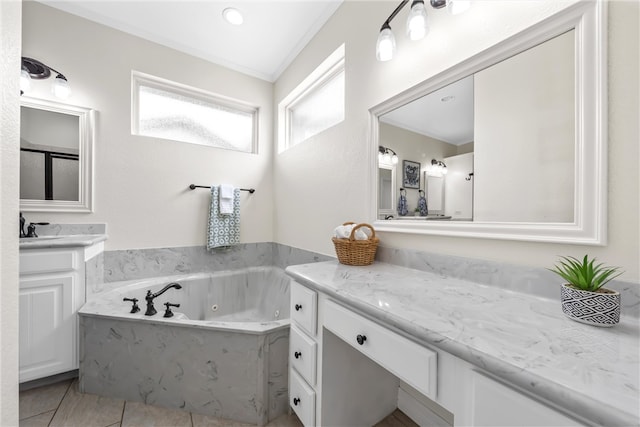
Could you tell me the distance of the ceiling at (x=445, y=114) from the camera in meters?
1.05

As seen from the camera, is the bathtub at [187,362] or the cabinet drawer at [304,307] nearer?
the cabinet drawer at [304,307]

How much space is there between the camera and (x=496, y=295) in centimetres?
86

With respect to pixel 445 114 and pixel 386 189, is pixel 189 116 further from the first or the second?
pixel 445 114

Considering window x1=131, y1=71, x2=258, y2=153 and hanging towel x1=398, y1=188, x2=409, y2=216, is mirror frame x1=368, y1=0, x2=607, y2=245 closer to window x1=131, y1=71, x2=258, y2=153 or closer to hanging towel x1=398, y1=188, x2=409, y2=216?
hanging towel x1=398, y1=188, x2=409, y2=216

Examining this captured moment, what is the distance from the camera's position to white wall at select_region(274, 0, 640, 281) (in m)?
0.68

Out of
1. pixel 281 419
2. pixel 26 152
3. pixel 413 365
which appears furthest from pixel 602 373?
pixel 26 152

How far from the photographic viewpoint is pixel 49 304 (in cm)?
142

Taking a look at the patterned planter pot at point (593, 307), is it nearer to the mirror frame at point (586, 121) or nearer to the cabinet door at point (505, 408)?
the mirror frame at point (586, 121)

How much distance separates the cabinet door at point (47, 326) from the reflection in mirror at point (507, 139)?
7.06 feet

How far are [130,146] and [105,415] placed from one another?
5.98 feet

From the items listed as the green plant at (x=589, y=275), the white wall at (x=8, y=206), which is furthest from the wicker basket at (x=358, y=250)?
the white wall at (x=8, y=206)

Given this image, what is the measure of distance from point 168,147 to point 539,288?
261 centimetres

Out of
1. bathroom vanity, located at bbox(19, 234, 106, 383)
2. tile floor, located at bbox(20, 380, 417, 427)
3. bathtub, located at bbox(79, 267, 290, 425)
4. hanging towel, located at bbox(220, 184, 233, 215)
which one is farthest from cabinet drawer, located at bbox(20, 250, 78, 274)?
hanging towel, located at bbox(220, 184, 233, 215)

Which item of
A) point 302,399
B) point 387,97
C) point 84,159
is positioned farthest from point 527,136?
point 84,159
